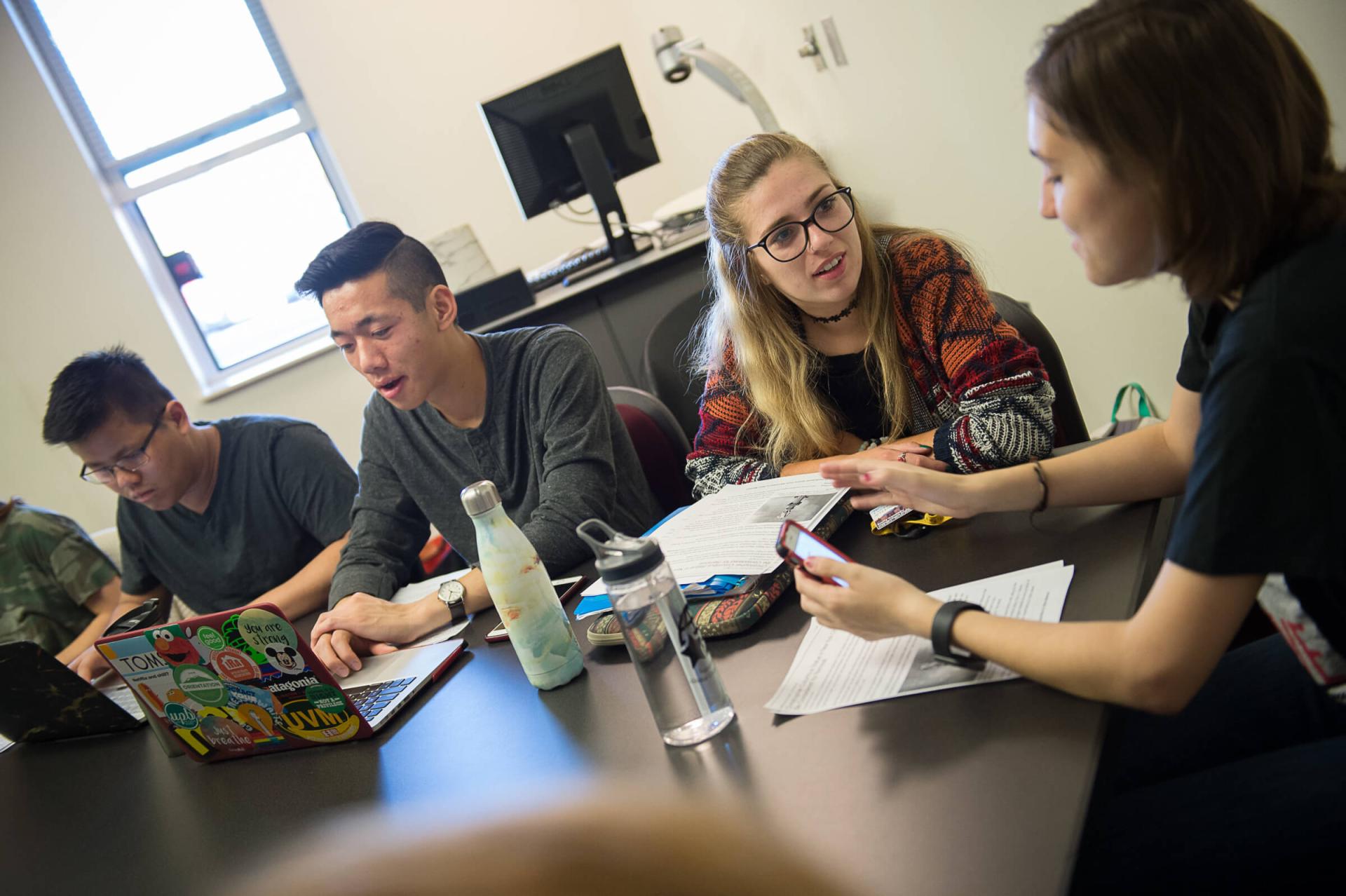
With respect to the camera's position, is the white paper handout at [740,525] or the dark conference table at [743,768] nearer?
the dark conference table at [743,768]

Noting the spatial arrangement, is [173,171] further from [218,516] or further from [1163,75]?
[1163,75]

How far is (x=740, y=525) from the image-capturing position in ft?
3.84

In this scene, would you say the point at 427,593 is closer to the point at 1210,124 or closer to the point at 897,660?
the point at 897,660

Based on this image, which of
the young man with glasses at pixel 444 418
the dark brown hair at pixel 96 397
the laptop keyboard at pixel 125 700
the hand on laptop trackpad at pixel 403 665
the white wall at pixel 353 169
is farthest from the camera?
the white wall at pixel 353 169

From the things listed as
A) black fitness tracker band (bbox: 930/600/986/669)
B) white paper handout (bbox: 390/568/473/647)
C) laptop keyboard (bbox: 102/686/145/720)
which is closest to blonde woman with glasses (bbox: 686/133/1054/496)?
white paper handout (bbox: 390/568/473/647)

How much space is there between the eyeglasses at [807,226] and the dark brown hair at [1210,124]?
764mm

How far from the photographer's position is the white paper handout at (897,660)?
0.78 m

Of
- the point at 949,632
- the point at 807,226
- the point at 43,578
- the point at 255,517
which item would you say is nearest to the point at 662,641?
the point at 949,632

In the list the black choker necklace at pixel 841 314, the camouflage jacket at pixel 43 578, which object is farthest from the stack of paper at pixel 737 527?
the camouflage jacket at pixel 43 578

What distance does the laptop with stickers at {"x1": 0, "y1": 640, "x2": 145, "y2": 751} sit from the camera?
4.71ft

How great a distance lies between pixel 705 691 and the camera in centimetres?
84

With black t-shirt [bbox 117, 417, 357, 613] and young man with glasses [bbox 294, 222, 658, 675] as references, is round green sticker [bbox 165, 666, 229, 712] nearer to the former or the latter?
young man with glasses [bbox 294, 222, 658, 675]

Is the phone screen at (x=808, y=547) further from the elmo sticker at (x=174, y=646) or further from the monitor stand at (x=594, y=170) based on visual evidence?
the monitor stand at (x=594, y=170)

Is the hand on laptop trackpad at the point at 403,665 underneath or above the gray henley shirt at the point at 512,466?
underneath
